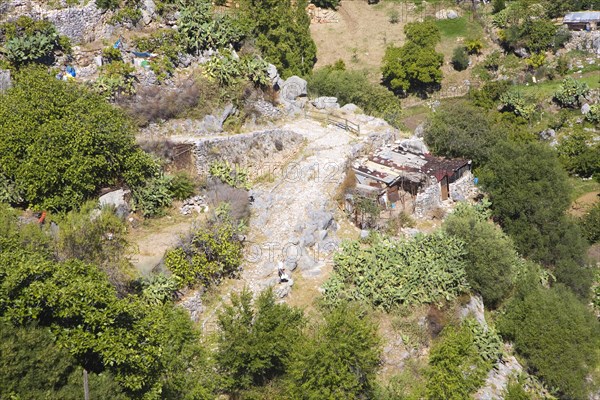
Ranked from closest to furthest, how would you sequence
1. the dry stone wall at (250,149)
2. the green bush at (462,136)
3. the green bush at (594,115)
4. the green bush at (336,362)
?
1. the green bush at (336,362)
2. the dry stone wall at (250,149)
3. the green bush at (462,136)
4. the green bush at (594,115)

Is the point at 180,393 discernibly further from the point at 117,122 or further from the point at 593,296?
the point at 593,296

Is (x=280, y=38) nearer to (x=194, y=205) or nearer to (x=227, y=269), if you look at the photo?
(x=194, y=205)

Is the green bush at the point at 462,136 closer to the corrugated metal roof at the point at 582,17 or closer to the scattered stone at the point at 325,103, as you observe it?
the scattered stone at the point at 325,103

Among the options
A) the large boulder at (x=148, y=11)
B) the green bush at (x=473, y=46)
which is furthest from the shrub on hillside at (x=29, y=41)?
the green bush at (x=473, y=46)

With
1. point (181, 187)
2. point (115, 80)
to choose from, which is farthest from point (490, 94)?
point (181, 187)

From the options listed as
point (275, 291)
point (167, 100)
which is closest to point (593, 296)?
point (275, 291)
